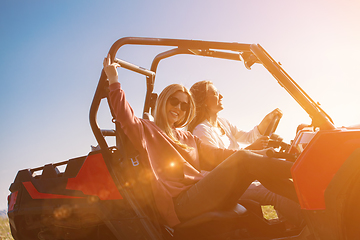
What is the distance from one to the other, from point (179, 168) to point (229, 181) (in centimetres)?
43

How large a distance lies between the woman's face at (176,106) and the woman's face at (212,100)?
90 centimetres

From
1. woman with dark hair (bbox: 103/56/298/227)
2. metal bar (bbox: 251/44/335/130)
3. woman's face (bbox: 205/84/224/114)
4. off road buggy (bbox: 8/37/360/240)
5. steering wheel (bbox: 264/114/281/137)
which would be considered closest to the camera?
off road buggy (bbox: 8/37/360/240)

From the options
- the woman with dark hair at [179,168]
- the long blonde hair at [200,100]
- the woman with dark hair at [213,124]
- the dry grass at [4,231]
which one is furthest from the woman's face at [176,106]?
the dry grass at [4,231]

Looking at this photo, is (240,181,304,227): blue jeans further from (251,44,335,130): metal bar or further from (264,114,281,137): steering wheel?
(251,44,335,130): metal bar

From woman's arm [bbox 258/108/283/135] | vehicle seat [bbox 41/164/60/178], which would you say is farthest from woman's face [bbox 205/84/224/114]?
vehicle seat [bbox 41/164/60/178]

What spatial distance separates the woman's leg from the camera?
5.35ft

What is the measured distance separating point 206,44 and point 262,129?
1.39 metres

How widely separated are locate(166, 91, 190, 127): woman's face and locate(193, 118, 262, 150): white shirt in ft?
2.10

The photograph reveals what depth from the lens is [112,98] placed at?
5.94 feet

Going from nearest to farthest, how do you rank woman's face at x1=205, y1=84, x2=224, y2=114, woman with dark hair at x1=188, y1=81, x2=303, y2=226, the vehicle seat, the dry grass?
1. the vehicle seat
2. woman with dark hair at x1=188, y1=81, x2=303, y2=226
3. woman's face at x1=205, y1=84, x2=224, y2=114
4. the dry grass

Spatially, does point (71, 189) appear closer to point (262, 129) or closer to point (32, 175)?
point (32, 175)

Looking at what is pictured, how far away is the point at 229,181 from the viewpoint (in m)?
1.74

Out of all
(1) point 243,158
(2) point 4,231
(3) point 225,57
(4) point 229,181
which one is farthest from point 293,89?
(2) point 4,231

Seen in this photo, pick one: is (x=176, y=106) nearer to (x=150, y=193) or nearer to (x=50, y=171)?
(x=150, y=193)
